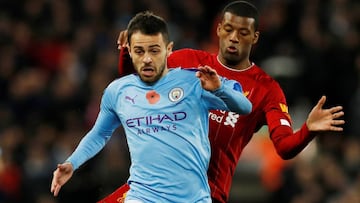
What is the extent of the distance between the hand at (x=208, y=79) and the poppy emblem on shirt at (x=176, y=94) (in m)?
0.30

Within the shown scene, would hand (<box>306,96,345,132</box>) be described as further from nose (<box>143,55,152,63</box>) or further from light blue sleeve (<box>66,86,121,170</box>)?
light blue sleeve (<box>66,86,121,170</box>)

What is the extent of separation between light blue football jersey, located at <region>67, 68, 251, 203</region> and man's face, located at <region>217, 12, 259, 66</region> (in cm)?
70

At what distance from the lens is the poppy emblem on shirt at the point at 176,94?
22.8 feet

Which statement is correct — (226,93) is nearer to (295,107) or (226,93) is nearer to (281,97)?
(281,97)

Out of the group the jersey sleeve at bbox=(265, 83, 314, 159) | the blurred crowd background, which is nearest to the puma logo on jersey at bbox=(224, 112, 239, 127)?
the jersey sleeve at bbox=(265, 83, 314, 159)

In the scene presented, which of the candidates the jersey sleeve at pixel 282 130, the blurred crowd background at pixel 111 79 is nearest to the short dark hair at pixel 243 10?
the jersey sleeve at pixel 282 130

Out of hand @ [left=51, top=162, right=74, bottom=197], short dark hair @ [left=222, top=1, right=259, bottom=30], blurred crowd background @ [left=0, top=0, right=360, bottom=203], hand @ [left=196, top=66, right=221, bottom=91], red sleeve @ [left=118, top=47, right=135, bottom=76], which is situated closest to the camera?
hand @ [left=196, top=66, right=221, bottom=91]

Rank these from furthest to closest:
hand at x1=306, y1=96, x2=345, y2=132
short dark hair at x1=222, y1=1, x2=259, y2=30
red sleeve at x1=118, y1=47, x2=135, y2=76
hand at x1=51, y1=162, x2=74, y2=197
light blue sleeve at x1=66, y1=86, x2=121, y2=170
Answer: red sleeve at x1=118, y1=47, x2=135, y2=76
short dark hair at x1=222, y1=1, x2=259, y2=30
light blue sleeve at x1=66, y1=86, x2=121, y2=170
hand at x1=51, y1=162, x2=74, y2=197
hand at x1=306, y1=96, x2=345, y2=132

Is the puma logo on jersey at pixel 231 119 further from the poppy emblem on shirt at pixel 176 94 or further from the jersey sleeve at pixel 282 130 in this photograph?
the poppy emblem on shirt at pixel 176 94

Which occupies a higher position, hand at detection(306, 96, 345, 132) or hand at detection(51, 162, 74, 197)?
hand at detection(306, 96, 345, 132)

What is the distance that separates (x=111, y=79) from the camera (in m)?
14.4

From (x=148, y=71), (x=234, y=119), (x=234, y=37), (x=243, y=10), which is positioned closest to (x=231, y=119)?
(x=234, y=119)

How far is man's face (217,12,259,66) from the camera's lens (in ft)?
25.3

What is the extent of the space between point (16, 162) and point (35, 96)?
1307 millimetres
